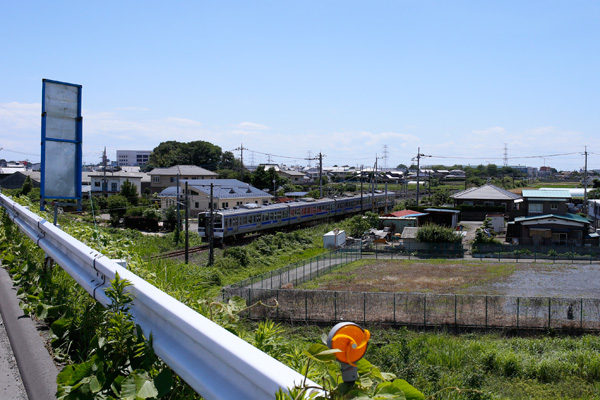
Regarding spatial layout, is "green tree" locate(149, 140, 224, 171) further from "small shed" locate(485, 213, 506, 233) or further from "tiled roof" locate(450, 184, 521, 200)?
"small shed" locate(485, 213, 506, 233)

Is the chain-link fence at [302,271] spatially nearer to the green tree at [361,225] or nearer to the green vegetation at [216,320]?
the green tree at [361,225]

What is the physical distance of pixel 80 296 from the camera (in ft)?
11.4

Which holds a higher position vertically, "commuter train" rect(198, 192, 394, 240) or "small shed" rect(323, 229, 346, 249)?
"commuter train" rect(198, 192, 394, 240)

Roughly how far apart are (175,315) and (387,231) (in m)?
37.6

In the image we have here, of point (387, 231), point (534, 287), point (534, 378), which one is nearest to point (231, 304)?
point (534, 378)

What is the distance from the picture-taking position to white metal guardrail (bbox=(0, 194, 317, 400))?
1.36m

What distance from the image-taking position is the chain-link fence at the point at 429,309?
643 inches

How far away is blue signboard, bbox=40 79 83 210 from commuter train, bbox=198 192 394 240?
2471 cm

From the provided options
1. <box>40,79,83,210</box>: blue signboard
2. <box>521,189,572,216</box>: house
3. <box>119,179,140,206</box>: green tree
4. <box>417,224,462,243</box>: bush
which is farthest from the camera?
<box>119,179,140,206</box>: green tree

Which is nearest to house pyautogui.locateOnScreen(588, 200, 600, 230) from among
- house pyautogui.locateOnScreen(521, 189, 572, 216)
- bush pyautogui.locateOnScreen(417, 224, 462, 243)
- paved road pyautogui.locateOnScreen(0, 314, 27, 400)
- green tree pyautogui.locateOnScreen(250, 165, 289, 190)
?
house pyautogui.locateOnScreen(521, 189, 572, 216)

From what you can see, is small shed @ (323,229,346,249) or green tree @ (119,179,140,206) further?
green tree @ (119,179,140,206)

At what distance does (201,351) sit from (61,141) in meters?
4.08

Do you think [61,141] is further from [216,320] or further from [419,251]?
[419,251]

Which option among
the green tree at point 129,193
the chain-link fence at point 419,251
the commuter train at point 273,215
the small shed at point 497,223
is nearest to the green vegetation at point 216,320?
the chain-link fence at point 419,251
